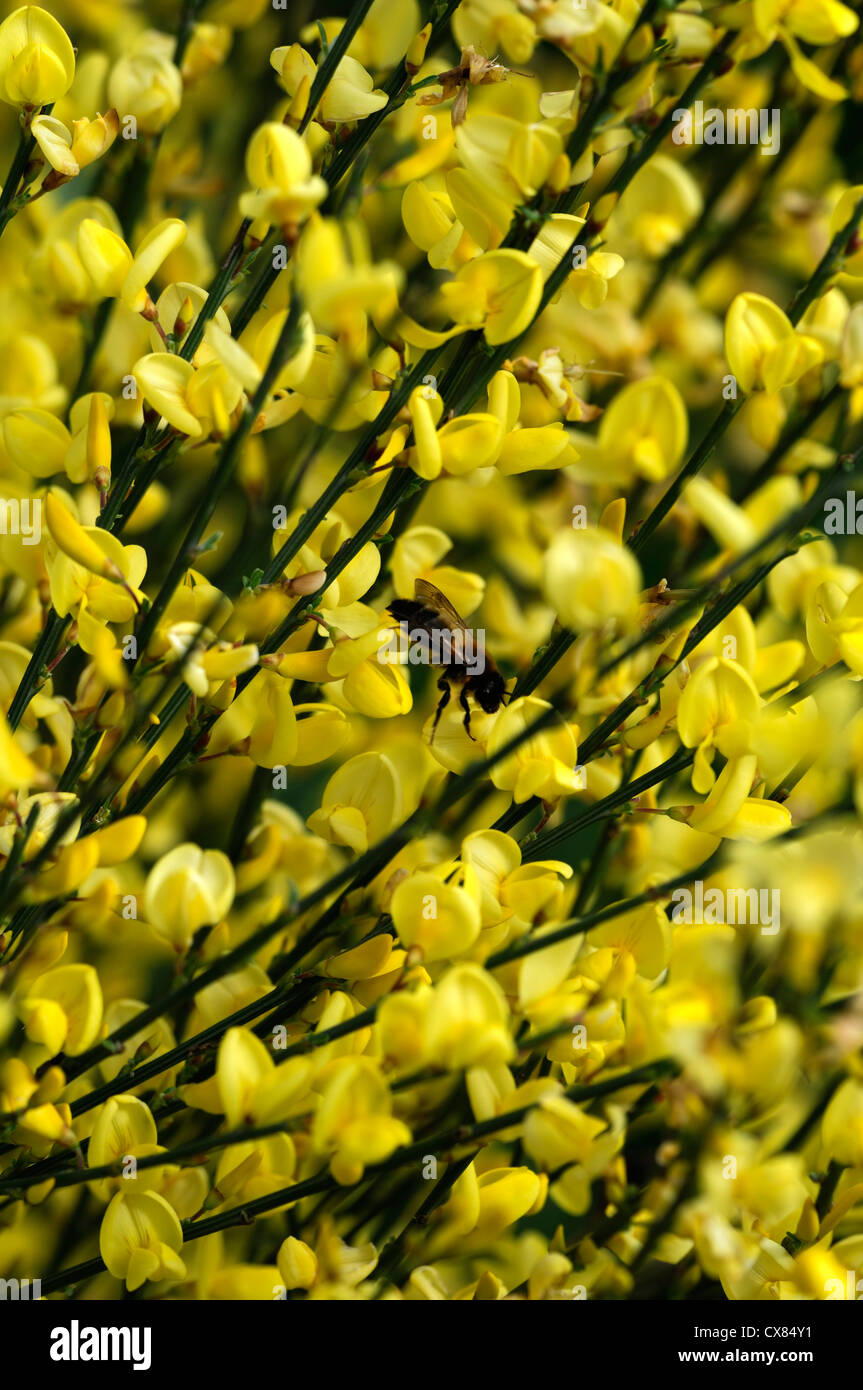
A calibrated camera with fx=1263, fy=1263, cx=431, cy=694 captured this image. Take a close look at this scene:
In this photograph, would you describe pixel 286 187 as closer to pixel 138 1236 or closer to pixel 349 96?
pixel 349 96

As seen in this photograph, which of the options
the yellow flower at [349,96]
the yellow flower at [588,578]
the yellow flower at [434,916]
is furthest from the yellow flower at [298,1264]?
the yellow flower at [349,96]

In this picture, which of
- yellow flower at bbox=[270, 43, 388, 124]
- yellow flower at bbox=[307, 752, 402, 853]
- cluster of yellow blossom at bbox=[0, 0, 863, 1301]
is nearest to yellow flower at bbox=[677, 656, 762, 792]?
cluster of yellow blossom at bbox=[0, 0, 863, 1301]

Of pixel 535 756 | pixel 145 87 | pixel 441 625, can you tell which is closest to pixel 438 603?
pixel 441 625

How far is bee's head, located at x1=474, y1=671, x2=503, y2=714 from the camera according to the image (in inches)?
21.6

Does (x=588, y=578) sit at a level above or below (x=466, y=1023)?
above

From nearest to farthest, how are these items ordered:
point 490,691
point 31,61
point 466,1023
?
point 466,1023, point 31,61, point 490,691

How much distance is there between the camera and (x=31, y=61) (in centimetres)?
44

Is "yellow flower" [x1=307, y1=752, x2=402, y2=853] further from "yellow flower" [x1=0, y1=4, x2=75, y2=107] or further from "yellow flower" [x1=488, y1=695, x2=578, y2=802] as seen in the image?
"yellow flower" [x1=0, y1=4, x2=75, y2=107]

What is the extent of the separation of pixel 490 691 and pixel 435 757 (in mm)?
107

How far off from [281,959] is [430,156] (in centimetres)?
28

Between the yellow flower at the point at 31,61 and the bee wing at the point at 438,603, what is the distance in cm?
22
